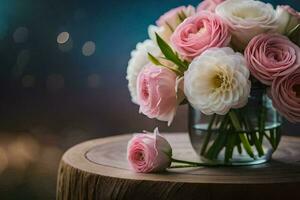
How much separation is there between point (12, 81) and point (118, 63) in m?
0.29

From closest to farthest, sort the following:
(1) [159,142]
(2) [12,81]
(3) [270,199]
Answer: (3) [270,199], (1) [159,142], (2) [12,81]

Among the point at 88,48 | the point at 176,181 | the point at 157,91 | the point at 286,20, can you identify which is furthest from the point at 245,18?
the point at 88,48

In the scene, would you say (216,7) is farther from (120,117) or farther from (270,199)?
(120,117)

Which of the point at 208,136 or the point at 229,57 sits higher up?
the point at 229,57

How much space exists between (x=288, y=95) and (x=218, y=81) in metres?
0.12

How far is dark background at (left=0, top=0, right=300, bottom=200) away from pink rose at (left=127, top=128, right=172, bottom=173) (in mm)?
638

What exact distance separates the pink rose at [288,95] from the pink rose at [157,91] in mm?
174

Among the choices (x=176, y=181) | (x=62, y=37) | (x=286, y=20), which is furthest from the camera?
(x=62, y=37)

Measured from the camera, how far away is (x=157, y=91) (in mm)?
1025

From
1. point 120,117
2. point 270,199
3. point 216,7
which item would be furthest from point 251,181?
point 120,117

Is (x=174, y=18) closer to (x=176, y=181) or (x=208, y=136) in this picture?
(x=208, y=136)

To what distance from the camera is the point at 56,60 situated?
164 centimetres

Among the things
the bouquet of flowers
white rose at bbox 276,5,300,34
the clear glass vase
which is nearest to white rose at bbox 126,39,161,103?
the bouquet of flowers

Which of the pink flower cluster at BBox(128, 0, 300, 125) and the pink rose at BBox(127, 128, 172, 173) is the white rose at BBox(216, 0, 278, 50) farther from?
the pink rose at BBox(127, 128, 172, 173)
